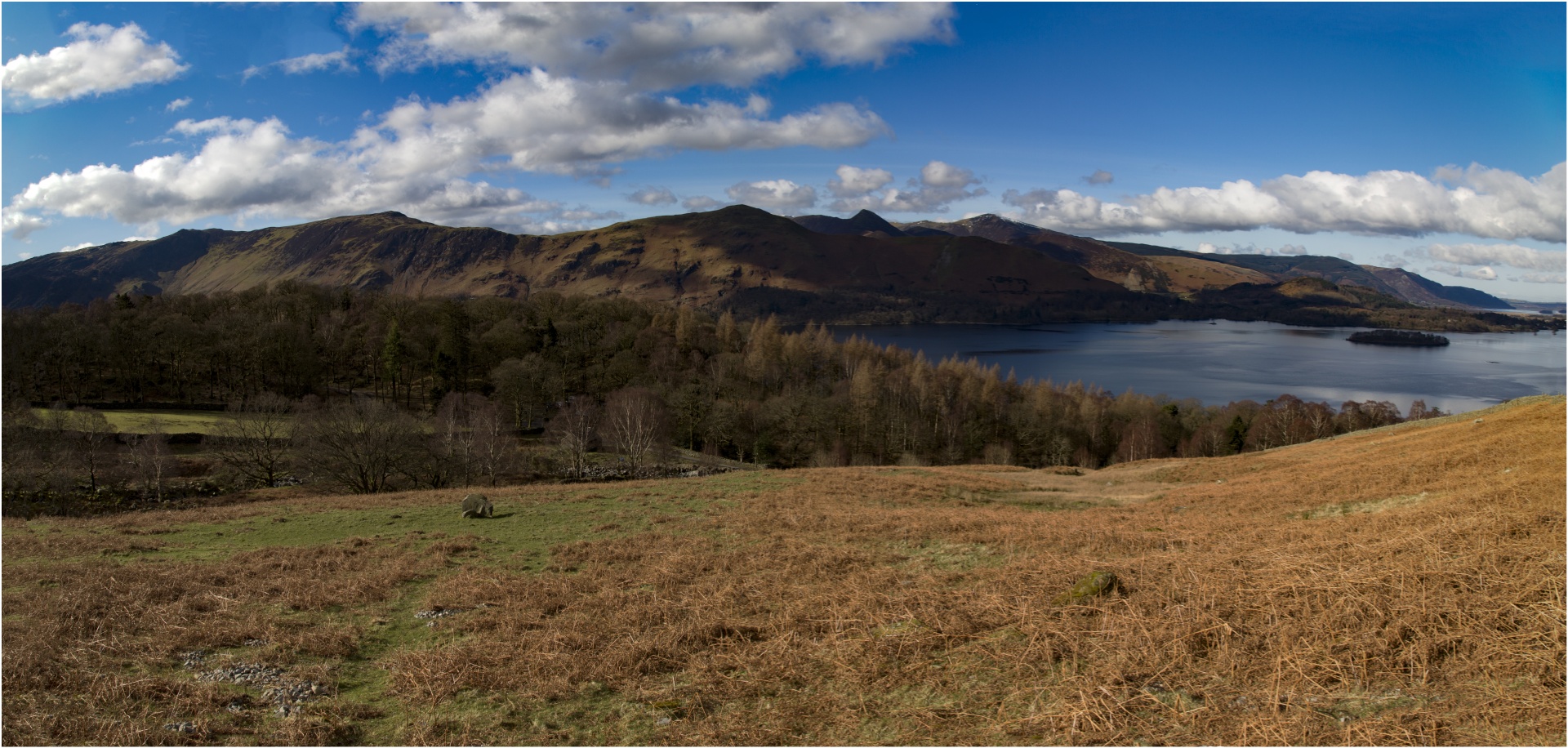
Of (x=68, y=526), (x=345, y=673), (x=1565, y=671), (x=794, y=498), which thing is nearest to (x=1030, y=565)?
(x=1565, y=671)

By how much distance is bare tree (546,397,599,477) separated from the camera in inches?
1962

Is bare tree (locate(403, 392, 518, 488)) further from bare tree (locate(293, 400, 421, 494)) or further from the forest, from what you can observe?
bare tree (locate(293, 400, 421, 494))

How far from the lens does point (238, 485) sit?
4203 cm

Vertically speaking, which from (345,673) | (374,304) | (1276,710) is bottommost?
(345,673)

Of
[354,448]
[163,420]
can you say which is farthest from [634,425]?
[163,420]

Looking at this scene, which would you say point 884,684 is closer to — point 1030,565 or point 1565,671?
point 1030,565

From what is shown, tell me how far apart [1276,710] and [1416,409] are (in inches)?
4189

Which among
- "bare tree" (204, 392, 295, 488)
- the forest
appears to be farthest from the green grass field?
"bare tree" (204, 392, 295, 488)

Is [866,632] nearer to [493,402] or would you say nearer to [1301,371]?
[493,402]

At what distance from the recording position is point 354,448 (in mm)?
38531

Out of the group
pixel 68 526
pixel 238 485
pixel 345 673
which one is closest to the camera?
pixel 345 673

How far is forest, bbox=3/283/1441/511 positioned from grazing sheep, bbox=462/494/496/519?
22692 mm

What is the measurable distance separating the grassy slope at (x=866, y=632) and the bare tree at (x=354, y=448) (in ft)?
79.0

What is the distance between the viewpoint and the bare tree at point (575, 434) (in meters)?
49.8
